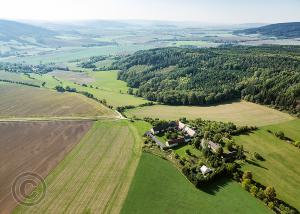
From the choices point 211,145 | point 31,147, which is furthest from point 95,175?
point 211,145

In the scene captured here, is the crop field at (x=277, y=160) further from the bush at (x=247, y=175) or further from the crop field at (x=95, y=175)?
the crop field at (x=95, y=175)

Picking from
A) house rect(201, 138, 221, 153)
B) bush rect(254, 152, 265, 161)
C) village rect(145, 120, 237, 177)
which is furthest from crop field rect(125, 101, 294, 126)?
bush rect(254, 152, 265, 161)

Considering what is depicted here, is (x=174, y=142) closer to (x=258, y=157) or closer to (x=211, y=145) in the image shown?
(x=211, y=145)

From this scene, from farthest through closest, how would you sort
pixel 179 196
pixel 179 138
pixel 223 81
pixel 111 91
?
1. pixel 111 91
2. pixel 223 81
3. pixel 179 138
4. pixel 179 196

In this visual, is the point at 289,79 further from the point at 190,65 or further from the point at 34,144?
the point at 34,144

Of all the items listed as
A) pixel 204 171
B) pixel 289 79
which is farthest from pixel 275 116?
pixel 204 171

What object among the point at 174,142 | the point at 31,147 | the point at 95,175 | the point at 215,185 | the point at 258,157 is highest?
the point at 215,185
